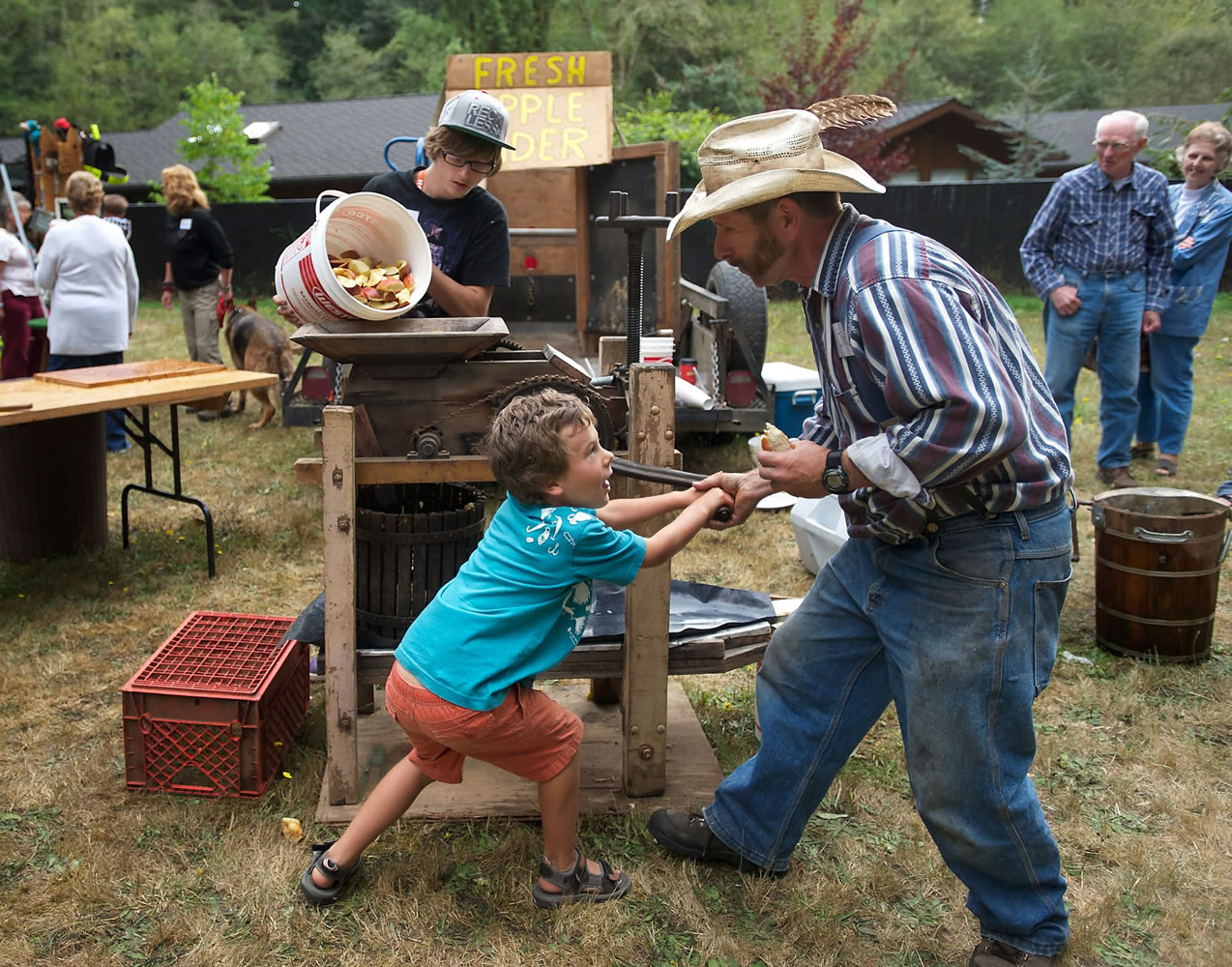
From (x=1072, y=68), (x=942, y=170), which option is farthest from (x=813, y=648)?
(x=1072, y=68)

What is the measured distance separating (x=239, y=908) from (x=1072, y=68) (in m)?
55.6

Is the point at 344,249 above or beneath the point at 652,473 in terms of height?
above

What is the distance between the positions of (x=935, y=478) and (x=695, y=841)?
1426 mm

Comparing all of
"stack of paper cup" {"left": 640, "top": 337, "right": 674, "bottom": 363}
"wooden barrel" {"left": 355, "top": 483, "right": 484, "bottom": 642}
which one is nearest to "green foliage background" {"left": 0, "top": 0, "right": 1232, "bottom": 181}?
"stack of paper cup" {"left": 640, "top": 337, "right": 674, "bottom": 363}

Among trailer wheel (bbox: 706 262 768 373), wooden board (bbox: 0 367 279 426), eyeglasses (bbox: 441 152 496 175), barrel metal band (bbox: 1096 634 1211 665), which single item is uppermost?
eyeglasses (bbox: 441 152 496 175)

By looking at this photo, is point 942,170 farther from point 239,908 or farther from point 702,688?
point 239,908

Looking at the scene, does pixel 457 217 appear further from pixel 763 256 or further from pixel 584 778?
pixel 584 778

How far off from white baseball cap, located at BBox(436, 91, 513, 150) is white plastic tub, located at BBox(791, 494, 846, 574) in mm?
2452

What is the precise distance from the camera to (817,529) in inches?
200

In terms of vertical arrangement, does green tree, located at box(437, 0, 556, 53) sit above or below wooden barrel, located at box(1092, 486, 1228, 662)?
above

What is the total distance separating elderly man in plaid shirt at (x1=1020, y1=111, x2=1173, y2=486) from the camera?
20.2 feet

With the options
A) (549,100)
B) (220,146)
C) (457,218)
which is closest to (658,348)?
(457,218)

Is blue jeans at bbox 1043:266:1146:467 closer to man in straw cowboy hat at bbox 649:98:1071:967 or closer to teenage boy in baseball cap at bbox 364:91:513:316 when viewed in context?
teenage boy in baseball cap at bbox 364:91:513:316

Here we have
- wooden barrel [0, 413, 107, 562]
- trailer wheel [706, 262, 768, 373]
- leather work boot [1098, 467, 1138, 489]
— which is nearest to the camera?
wooden barrel [0, 413, 107, 562]
